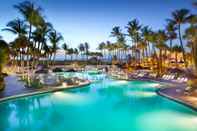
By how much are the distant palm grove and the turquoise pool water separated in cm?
350

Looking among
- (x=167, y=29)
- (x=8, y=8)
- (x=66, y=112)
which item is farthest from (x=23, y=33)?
(x=167, y=29)

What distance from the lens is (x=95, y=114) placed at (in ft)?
35.5

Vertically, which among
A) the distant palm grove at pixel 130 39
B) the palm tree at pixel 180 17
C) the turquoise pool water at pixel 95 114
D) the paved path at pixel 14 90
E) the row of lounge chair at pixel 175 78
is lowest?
the turquoise pool water at pixel 95 114

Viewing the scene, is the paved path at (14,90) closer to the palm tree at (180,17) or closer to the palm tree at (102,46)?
the palm tree at (180,17)

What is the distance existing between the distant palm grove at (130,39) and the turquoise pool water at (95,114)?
11.5 feet

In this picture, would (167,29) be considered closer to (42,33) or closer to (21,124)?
(42,33)

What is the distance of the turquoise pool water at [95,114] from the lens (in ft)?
28.6

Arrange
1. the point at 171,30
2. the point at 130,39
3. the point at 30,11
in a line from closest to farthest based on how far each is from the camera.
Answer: the point at 30,11
the point at 171,30
the point at 130,39

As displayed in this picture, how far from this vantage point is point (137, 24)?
4112 centimetres

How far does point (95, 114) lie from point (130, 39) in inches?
1325

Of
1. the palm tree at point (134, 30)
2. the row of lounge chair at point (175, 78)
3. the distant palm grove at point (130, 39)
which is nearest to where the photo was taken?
the row of lounge chair at point (175, 78)

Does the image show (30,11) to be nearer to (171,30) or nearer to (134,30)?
(171,30)

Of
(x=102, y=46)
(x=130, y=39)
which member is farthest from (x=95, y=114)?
(x=102, y=46)

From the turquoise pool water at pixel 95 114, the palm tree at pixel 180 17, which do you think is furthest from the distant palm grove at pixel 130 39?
the turquoise pool water at pixel 95 114
